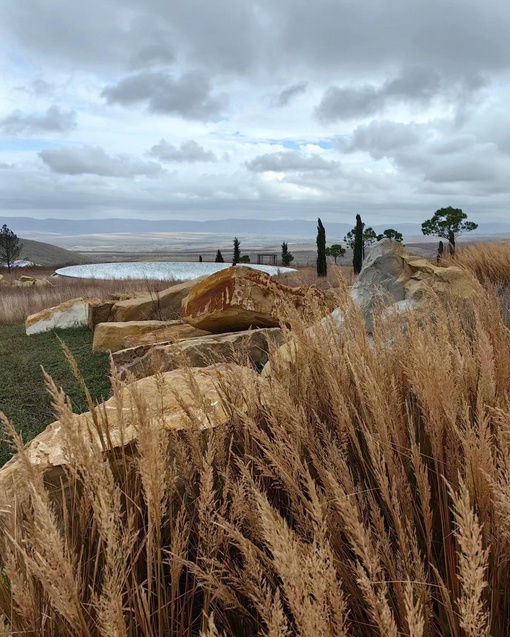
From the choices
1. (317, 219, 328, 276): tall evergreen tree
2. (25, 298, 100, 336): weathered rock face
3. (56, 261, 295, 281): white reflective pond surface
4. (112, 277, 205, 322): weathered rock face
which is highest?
(317, 219, 328, 276): tall evergreen tree

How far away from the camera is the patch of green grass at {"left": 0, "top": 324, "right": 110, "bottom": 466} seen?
5262 mm

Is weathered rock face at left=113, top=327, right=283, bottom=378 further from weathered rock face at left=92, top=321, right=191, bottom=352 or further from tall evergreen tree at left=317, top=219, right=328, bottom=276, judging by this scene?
tall evergreen tree at left=317, top=219, right=328, bottom=276

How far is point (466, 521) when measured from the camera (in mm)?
836

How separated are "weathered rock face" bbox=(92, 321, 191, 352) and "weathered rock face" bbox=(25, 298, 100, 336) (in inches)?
120

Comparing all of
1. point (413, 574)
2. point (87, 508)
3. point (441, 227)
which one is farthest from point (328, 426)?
point (441, 227)

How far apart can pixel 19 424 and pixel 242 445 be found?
3.80 meters

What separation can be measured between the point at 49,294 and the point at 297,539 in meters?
16.3

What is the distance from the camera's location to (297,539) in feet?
3.92

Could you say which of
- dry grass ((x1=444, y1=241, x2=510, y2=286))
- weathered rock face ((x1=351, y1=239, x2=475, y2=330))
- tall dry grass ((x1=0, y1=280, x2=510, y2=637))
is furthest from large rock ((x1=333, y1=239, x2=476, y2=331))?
tall dry grass ((x1=0, y1=280, x2=510, y2=637))

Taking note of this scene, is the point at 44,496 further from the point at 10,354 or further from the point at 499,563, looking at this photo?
the point at 10,354

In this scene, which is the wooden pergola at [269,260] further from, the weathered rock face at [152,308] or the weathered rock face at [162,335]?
the weathered rock face at [162,335]

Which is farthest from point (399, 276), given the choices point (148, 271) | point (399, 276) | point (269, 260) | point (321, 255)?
point (269, 260)

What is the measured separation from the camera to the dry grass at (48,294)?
13.6 meters

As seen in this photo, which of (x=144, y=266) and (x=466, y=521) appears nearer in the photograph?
(x=466, y=521)
